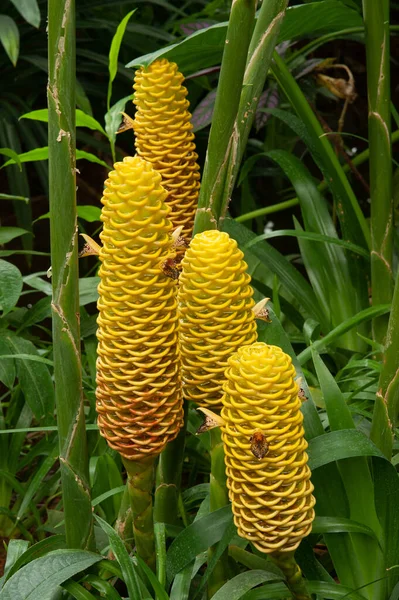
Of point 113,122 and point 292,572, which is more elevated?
point 113,122

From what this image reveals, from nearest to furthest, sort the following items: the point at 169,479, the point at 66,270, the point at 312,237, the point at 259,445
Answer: the point at 259,445, the point at 66,270, the point at 169,479, the point at 312,237

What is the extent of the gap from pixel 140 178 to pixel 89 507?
27cm

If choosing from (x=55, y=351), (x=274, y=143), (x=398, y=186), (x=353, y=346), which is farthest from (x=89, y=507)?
(x=274, y=143)

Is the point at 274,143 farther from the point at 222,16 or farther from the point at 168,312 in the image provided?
the point at 168,312

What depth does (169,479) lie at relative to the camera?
2.25 feet

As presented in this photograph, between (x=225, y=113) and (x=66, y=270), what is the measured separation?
6.2 inches

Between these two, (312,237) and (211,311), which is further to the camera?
(312,237)

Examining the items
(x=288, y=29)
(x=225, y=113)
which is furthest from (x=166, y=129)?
(x=288, y=29)

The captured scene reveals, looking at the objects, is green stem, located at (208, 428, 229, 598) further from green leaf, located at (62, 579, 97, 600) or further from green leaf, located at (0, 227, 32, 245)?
green leaf, located at (0, 227, 32, 245)

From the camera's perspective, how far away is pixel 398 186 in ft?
3.83

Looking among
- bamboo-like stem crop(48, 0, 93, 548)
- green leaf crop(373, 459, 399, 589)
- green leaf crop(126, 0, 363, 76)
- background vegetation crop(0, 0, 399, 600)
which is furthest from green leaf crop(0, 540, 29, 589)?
green leaf crop(126, 0, 363, 76)

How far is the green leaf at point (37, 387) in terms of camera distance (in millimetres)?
894

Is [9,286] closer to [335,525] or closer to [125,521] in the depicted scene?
[125,521]

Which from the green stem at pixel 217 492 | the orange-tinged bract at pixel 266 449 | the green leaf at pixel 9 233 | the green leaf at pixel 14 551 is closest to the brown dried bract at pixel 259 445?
the orange-tinged bract at pixel 266 449
